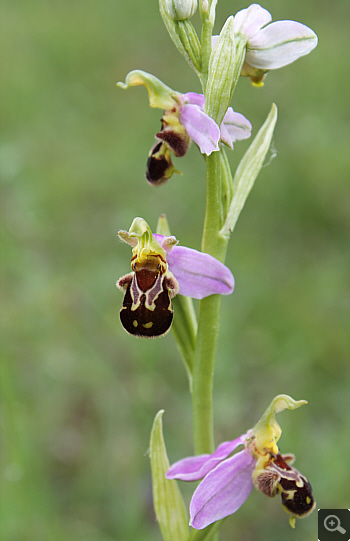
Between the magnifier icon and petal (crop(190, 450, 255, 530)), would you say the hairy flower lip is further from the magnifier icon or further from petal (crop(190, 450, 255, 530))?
the magnifier icon

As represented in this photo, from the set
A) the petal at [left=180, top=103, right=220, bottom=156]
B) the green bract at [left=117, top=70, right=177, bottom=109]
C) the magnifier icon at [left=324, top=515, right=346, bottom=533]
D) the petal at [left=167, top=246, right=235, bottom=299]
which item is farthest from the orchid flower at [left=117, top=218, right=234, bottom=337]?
the magnifier icon at [left=324, top=515, right=346, bottom=533]

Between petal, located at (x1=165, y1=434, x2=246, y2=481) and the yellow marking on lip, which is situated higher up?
the yellow marking on lip

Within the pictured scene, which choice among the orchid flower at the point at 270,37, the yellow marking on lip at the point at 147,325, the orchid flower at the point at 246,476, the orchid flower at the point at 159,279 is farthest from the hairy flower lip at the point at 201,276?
the orchid flower at the point at 270,37

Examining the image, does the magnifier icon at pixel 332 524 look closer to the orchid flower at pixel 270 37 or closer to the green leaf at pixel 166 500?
the green leaf at pixel 166 500

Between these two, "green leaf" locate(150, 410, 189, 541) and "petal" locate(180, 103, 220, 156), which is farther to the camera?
"green leaf" locate(150, 410, 189, 541)

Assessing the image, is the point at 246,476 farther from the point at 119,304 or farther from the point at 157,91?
the point at 119,304

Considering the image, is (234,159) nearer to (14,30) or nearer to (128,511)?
(128,511)

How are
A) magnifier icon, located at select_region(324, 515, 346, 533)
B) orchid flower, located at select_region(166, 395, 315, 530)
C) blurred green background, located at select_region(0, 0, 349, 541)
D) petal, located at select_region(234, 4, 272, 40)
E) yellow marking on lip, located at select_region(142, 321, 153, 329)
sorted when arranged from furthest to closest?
blurred green background, located at select_region(0, 0, 349, 541)
magnifier icon, located at select_region(324, 515, 346, 533)
petal, located at select_region(234, 4, 272, 40)
orchid flower, located at select_region(166, 395, 315, 530)
yellow marking on lip, located at select_region(142, 321, 153, 329)
